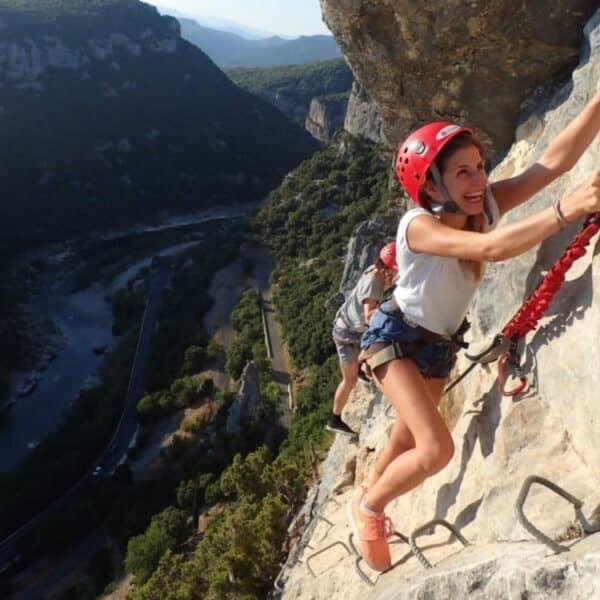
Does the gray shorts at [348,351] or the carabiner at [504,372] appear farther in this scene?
the gray shorts at [348,351]

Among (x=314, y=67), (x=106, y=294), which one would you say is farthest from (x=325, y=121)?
(x=106, y=294)

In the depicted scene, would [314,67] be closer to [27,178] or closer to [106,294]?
[27,178]

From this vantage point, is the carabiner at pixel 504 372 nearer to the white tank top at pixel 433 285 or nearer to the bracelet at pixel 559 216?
the white tank top at pixel 433 285

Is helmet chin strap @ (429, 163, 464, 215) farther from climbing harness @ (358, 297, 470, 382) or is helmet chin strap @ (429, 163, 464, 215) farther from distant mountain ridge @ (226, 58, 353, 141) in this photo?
distant mountain ridge @ (226, 58, 353, 141)

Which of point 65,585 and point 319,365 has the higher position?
point 319,365

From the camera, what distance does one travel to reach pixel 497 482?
12.2 feet

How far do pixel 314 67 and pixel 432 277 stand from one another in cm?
14106

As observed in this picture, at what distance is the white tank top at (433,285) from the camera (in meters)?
3.35

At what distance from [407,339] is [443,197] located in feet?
2.91

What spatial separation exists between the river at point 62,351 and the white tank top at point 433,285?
39431 millimetres


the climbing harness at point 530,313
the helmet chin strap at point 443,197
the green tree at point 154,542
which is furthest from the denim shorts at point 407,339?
the green tree at point 154,542

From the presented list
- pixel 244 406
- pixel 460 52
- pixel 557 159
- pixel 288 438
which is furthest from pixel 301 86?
pixel 557 159

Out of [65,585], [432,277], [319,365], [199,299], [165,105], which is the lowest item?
[65,585]

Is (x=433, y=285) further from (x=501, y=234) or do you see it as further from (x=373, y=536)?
(x=373, y=536)
